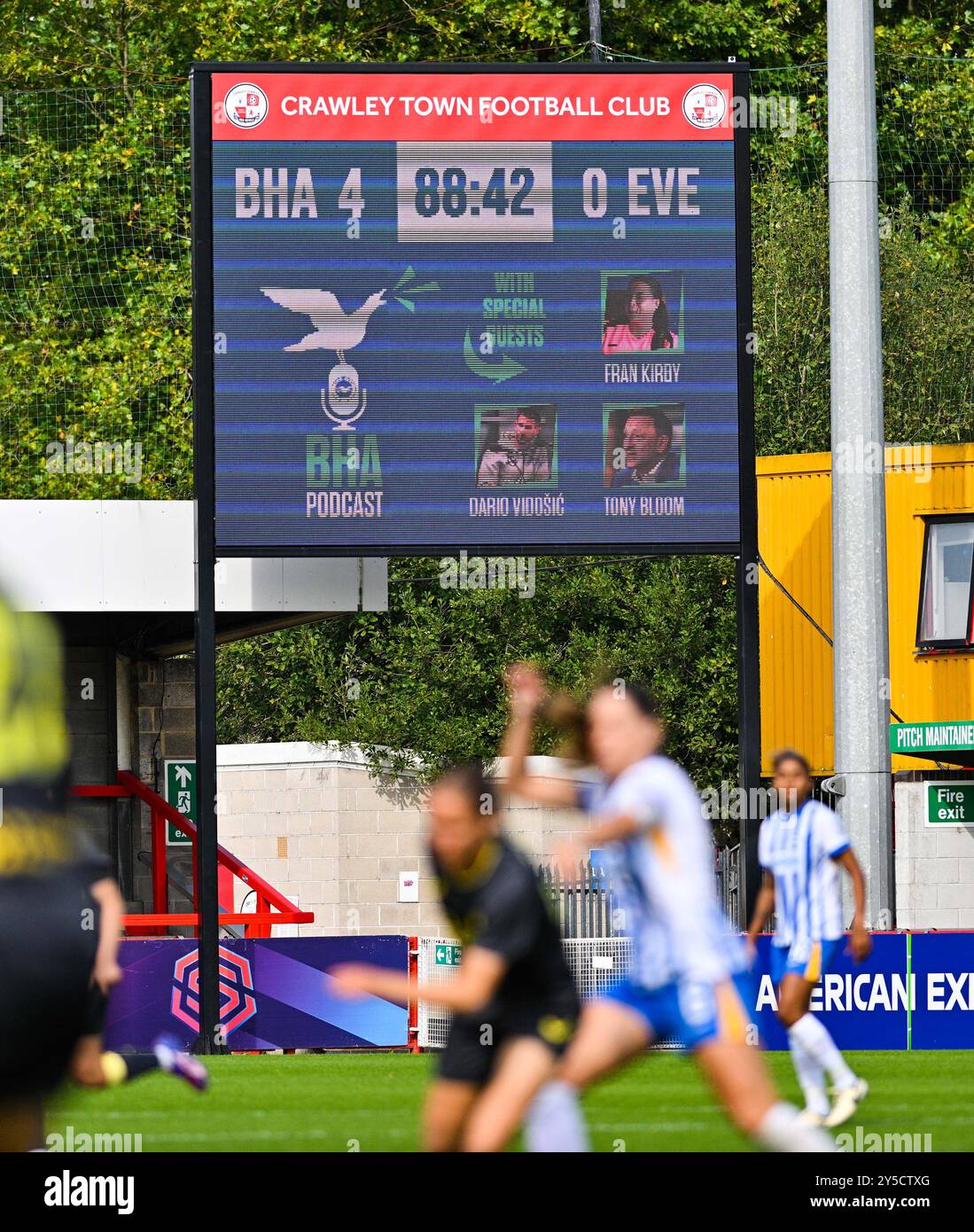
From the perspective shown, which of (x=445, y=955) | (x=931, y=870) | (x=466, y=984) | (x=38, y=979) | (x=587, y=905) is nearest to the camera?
(x=38, y=979)

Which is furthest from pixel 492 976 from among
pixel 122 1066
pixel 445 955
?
pixel 445 955

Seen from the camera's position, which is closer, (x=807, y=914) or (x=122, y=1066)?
(x=122, y=1066)

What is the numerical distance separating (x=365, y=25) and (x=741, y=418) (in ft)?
83.3

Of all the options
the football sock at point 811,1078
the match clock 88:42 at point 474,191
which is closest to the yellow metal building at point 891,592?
the match clock 88:42 at point 474,191

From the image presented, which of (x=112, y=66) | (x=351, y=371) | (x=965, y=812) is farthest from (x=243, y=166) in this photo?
(x=112, y=66)

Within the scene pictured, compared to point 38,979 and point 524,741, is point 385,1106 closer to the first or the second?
point 524,741

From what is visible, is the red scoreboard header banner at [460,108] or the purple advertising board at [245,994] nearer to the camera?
the red scoreboard header banner at [460,108]

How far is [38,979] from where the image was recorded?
Result: 20.2 ft

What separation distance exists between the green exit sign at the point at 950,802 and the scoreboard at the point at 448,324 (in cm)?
794

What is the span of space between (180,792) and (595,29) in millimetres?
20580

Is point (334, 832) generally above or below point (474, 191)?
below

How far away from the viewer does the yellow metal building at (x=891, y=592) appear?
2755 centimetres

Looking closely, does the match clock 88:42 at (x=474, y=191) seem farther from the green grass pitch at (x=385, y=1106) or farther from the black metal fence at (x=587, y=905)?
the black metal fence at (x=587, y=905)

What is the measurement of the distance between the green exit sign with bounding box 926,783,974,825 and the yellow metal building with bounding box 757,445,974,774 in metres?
0.80
